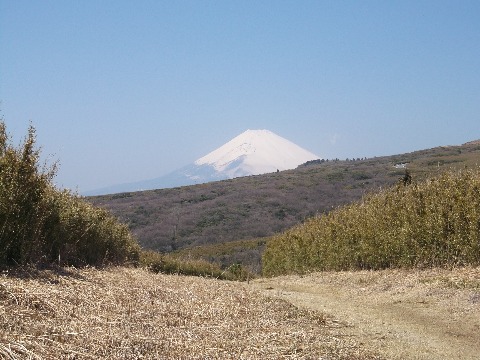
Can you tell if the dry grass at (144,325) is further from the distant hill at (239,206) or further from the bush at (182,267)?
the distant hill at (239,206)

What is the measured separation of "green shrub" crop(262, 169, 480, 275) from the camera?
41.5 feet

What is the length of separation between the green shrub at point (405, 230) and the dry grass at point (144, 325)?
20.2 feet

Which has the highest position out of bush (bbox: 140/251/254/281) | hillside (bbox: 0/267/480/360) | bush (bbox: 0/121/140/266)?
bush (bbox: 0/121/140/266)

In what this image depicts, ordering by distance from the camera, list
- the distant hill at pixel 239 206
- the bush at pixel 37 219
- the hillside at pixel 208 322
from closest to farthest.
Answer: the hillside at pixel 208 322 < the bush at pixel 37 219 < the distant hill at pixel 239 206

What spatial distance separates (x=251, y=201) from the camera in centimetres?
6606

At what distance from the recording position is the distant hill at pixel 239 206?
52.1 metres

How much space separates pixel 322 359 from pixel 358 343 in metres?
1.23

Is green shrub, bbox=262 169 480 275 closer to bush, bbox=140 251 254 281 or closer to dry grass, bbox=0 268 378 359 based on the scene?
bush, bbox=140 251 254 281

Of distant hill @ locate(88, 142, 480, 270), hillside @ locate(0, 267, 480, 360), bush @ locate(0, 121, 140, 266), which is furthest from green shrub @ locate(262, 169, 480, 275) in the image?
distant hill @ locate(88, 142, 480, 270)

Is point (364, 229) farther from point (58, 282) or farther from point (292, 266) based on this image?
point (58, 282)

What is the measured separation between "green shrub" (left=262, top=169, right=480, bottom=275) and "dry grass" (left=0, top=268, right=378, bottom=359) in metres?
6.16

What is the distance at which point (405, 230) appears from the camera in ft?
46.7

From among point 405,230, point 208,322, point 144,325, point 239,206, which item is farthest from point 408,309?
point 239,206

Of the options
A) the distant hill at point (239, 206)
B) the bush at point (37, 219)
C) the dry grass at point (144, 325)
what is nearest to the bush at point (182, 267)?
the bush at point (37, 219)
